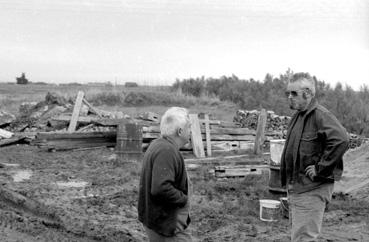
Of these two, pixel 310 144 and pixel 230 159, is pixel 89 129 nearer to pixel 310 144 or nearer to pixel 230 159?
pixel 230 159

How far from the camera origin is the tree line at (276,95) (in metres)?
23.6

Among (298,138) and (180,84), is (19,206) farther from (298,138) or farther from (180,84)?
(180,84)

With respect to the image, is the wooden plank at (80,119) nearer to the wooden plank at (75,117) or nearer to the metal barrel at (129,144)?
the wooden plank at (75,117)

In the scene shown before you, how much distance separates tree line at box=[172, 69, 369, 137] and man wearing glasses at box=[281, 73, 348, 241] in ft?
44.8

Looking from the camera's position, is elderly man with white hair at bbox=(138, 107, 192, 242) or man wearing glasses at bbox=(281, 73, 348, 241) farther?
man wearing glasses at bbox=(281, 73, 348, 241)

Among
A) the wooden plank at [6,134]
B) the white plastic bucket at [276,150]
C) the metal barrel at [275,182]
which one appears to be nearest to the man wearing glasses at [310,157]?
the white plastic bucket at [276,150]

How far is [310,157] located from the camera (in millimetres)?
4527

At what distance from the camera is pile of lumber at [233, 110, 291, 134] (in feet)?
67.2

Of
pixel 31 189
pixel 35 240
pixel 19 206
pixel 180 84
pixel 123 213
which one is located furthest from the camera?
pixel 180 84

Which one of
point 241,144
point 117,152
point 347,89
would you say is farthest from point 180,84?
point 117,152

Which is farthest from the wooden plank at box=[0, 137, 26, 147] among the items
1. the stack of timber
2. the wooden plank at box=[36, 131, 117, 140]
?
the wooden plank at box=[36, 131, 117, 140]

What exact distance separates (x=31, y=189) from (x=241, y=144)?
9.31 metres

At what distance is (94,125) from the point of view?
56.3 feet

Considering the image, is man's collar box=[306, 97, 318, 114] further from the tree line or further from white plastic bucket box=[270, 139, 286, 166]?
the tree line
